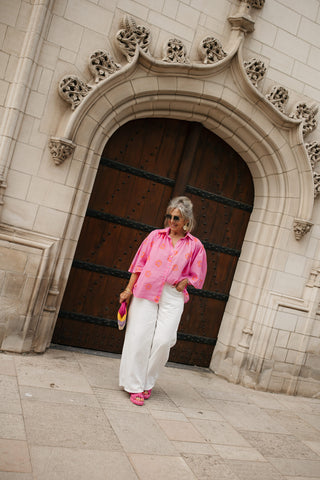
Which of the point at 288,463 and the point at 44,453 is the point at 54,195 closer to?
the point at 44,453

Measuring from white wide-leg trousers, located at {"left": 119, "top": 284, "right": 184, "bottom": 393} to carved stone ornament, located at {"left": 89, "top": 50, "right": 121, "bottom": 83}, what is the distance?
197cm

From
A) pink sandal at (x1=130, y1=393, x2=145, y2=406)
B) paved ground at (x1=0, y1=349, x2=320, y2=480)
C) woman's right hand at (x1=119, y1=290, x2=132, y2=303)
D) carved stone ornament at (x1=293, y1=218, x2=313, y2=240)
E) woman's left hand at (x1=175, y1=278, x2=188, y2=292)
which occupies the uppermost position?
carved stone ornament at (x1=293, y1=218, x2=313, y2=240)

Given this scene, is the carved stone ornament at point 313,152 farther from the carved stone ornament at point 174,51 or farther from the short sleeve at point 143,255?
the short sleeve at point 143,255

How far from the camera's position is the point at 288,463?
3361 mm

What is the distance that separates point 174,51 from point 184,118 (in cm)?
70

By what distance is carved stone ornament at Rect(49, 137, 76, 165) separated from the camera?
13.4 feet

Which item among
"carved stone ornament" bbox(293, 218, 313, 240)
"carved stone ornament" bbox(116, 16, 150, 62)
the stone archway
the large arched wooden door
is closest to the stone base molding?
the stone archway

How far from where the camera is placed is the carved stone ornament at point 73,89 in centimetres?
411

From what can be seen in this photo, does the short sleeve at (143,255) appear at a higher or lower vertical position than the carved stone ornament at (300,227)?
lower

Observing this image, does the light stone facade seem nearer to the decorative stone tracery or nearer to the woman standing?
the decorative stone tracery

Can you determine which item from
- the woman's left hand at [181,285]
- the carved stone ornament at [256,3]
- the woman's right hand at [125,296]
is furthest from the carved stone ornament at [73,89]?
the carved stone ornament at [256,3]

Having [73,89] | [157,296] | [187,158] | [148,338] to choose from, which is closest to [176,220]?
[157,296]

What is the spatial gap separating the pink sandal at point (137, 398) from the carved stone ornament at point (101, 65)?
2704 millimetres

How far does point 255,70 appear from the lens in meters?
4.84
